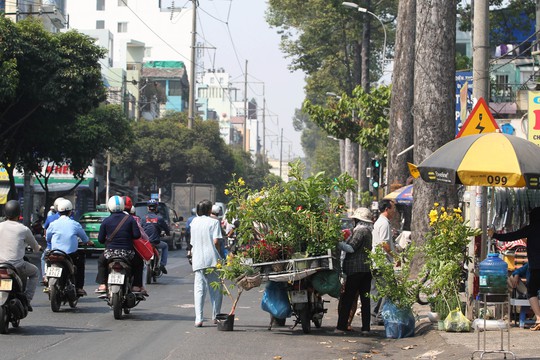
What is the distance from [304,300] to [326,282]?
0.39 meters

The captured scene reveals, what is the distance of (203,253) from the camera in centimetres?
1393

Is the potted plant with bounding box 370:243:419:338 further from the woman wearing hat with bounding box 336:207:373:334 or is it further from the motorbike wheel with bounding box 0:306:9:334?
the motorbike wheel with bounding box 0:306:9:334

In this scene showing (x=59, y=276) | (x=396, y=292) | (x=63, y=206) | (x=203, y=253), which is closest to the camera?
(x=396, y=292)

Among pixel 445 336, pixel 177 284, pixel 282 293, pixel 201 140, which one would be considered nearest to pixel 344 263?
pixel 282 293

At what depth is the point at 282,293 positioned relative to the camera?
531 inches

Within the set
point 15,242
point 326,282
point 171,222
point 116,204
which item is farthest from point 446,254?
point 171,222

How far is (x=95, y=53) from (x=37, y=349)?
80.0ft

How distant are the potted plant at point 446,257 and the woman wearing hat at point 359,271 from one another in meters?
0.98

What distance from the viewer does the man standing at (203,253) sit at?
1388 cm

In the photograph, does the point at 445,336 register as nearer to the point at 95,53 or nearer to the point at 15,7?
the point at 95,53

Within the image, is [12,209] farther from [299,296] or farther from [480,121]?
[480,121]

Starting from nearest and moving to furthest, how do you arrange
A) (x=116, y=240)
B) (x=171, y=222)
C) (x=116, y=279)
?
1. (x=116, y=279)
2. (x=116, y=240)
3. (x=171, y=222)

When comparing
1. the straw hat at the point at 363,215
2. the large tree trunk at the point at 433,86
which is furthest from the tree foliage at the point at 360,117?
the straw hat at the point at 363,215

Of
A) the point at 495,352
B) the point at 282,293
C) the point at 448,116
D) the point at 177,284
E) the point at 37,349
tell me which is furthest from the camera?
the point at 177,284
